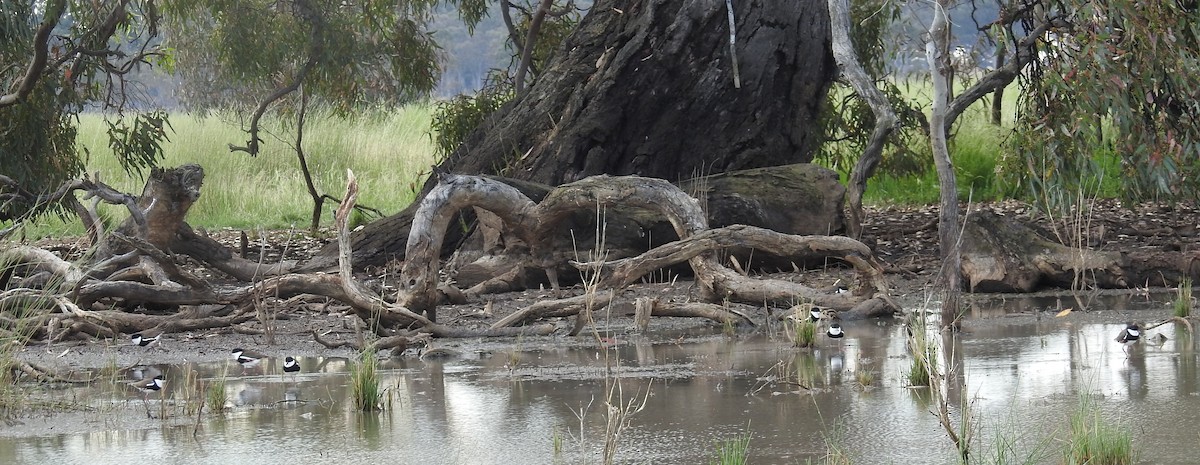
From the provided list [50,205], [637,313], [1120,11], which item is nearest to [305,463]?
[637,313]

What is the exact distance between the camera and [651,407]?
536 centimetres

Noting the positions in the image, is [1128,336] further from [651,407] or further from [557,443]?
[557,443]

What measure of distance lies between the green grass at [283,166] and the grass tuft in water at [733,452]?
11.5m

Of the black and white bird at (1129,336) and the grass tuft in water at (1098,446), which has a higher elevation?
the black and white bird at (1129,336)

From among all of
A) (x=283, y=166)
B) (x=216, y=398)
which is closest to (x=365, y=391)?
(x=216, y=398)

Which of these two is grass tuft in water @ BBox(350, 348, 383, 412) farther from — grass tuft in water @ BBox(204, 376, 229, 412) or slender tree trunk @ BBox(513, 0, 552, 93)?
slender tree trunk @ BBox(513, 0, 552, 93)

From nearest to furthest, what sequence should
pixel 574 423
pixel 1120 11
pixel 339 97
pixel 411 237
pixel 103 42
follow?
pixel 574 423
pixel 1120 11
pixel 411 237
pixel 103 42
pixel 339 97

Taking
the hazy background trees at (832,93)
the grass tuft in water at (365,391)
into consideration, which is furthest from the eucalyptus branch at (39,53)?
the grass tuft in water at (365,391)

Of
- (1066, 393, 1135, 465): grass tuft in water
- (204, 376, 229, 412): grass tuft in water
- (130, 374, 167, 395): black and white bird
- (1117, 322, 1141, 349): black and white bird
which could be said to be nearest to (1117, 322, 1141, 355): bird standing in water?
(1117, 322, 1141, 349): black and white bird

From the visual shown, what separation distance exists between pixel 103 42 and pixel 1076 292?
24.2 ft

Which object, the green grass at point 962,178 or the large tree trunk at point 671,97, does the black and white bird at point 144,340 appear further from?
the green grass at point 962,178

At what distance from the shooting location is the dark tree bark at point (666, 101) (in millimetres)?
10695

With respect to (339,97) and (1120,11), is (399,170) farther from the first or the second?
(1120,11)

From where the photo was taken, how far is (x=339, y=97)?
1485cm
